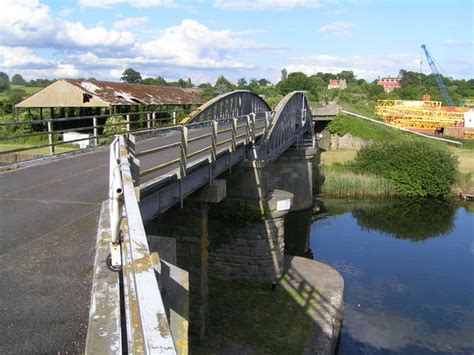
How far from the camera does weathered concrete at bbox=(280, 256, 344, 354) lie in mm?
14500

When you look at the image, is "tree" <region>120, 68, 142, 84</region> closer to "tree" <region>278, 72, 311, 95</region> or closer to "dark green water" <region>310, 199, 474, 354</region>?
"tree" <region>278, 72, 311, 95</region>

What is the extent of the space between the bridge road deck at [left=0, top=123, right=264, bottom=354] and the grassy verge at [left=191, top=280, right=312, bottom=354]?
708cm

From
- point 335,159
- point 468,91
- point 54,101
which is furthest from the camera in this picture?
point 468,91

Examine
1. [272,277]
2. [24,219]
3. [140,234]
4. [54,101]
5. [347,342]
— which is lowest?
[347,342]

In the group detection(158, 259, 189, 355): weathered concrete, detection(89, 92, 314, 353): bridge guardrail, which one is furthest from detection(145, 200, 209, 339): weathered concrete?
detection(158, 259, 189, 355): weathered concrete

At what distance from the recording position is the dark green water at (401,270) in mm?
17188

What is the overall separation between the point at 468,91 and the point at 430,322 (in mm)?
137582

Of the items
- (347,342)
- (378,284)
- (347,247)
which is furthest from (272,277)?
(347,247)

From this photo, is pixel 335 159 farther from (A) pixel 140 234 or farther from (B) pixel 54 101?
(A) pixel 140 234

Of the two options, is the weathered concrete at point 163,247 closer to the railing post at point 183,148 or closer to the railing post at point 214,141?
the railing post at point 183,148

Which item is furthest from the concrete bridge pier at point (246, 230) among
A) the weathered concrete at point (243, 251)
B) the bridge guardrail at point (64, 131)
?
the bridge guardrail at point (64, 131)

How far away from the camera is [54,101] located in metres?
36.4

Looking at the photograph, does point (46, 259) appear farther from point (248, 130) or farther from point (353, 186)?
point (353, 186)

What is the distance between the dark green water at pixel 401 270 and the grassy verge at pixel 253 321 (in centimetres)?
242
